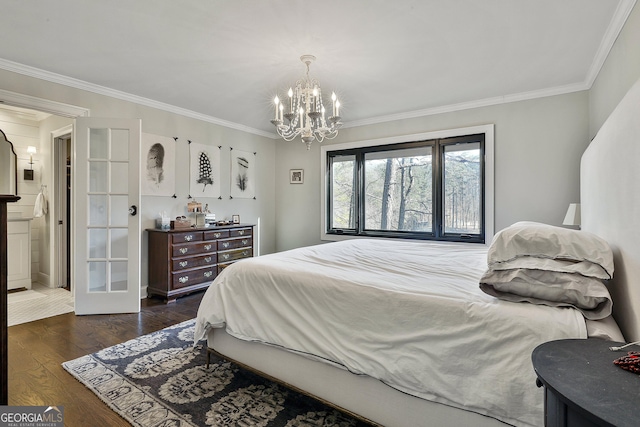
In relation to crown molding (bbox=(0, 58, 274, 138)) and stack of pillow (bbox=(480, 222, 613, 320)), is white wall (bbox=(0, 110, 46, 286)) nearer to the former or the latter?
crown molding (bbox=(0, 58, 274, 138))

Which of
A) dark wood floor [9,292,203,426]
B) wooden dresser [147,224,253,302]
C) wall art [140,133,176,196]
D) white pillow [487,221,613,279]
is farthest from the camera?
wall art [140,133,176,196]

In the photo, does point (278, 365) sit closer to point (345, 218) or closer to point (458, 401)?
point (458, 401)

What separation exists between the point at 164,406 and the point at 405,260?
72.0 inches

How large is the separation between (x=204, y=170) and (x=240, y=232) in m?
1.08

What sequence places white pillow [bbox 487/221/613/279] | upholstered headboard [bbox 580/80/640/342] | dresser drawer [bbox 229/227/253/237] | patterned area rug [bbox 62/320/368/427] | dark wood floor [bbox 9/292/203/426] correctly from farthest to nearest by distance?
dresser drawer [bbox 229/227/253/237]
dark wood floor [bbox 9/292/203/426]
patterned area rug [bbox 62/320/368/427]
white pillow [bbox 487/221/613/279]
upholstered headboard [bbox 580/80/640/342]

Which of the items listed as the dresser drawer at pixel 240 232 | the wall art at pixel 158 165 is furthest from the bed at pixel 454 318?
the wall art at pixel 158 165

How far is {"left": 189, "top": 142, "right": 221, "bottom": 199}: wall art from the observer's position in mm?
4604

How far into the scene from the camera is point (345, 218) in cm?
525

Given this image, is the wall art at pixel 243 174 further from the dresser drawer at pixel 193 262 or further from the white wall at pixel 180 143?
the dresser drawer at pixel 193 262

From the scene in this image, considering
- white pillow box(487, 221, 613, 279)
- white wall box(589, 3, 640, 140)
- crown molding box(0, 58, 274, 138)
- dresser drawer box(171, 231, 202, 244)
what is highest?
crown molding box(0, 58, 274, 138)

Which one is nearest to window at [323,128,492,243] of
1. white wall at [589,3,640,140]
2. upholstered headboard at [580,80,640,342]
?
white wall at [589,3,640,140]

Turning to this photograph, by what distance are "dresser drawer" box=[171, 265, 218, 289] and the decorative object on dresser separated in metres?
3.86

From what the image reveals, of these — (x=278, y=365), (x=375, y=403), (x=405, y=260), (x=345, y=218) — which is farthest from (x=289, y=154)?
(x=375, y=403)

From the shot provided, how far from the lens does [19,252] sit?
4.39m
